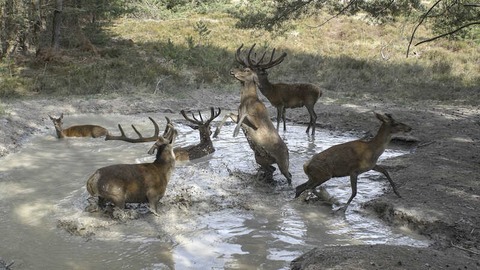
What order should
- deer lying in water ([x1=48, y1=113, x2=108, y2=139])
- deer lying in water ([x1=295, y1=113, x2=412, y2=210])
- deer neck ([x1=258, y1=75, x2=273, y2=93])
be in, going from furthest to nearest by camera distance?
deer neck ([x1=258, y1=75, x2=273, y2=93]) → deer lying in water ([x1=48, y1=113, x2=108, y2=139]) → deer lying in water ([x1=295, y1=113, x2=412, y2=210])

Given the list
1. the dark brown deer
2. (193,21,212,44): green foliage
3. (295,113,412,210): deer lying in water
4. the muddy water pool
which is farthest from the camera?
(193,21,212,44): green foliage

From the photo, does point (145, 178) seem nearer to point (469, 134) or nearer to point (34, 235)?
point (34, 235)

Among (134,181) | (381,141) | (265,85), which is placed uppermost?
(265,85)

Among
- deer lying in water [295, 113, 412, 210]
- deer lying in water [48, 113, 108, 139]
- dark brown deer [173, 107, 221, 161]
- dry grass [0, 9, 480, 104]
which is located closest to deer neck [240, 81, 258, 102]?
dark brown deer [173, 107, 221, 161]

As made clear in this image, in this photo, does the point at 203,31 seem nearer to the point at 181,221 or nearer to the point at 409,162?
the point at 409,162

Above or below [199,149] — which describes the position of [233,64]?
above

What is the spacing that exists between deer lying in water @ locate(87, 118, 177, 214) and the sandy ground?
8.18 feet

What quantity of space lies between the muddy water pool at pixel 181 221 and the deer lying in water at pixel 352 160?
502mm

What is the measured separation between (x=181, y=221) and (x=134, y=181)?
0.87 m

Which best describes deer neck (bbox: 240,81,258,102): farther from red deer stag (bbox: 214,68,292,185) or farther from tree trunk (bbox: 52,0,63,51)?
tree trunk (bbox: 52,0,63,51)

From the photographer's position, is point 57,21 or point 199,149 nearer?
point 199,149

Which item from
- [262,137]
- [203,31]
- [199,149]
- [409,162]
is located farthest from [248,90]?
[203,31]

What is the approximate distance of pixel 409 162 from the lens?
10203mm

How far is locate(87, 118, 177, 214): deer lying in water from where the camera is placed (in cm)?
700
